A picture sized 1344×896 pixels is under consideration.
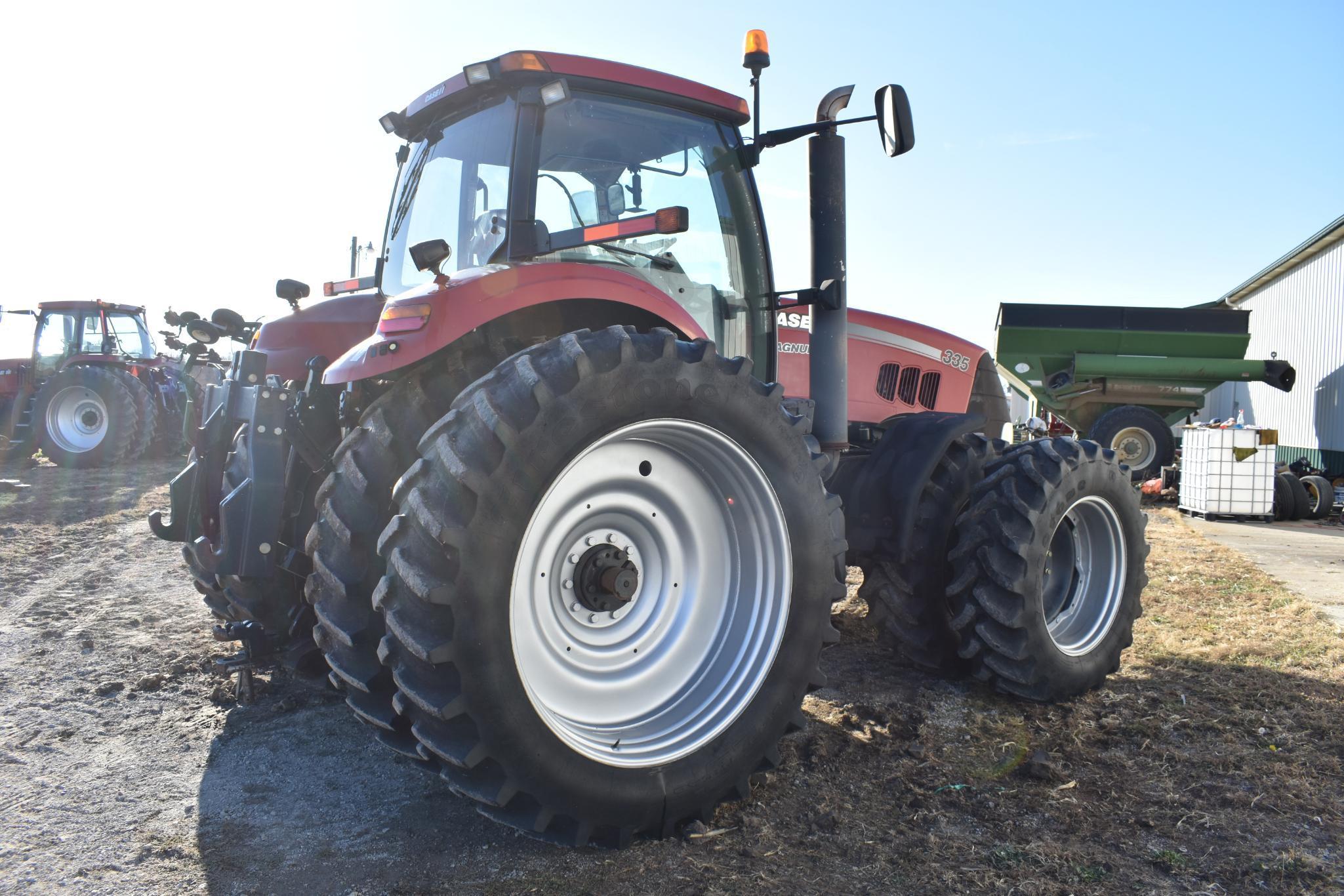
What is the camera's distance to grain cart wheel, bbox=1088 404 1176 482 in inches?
524

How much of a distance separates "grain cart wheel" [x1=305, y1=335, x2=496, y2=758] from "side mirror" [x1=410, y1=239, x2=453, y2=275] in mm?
322

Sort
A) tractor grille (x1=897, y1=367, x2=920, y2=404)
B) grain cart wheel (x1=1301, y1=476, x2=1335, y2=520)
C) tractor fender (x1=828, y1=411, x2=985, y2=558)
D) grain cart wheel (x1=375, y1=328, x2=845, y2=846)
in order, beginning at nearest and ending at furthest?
grain cart wheel (x1=375, y1=328, x2=845, y2=846) < tractor fender (x1=828, y1=411, x2=985, y2=558) < tractor grille (x1=897, y1=367, x2=920, y2=404) < grain cart wheel (x1=1301, y1=476, x2=1335, y2=520)

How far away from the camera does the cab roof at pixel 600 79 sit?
10.1 ft

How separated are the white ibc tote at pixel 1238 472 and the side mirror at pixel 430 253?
426 inches

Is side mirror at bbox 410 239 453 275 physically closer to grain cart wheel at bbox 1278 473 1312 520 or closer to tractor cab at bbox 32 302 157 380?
grain cart wheel at bbox 1278 473 1312 520

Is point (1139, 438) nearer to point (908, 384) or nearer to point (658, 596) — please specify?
point (908, 384)

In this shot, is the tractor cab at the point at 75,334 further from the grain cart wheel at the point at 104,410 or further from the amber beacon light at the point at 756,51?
the amber beacon light at the point at 756,51

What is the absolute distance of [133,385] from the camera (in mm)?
13289

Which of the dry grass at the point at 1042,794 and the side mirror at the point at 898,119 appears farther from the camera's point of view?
the side mirror at the point at 898,119

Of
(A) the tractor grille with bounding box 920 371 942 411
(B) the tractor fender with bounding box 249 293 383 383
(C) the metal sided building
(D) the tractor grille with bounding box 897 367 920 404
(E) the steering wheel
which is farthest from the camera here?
(C) the metal sided building

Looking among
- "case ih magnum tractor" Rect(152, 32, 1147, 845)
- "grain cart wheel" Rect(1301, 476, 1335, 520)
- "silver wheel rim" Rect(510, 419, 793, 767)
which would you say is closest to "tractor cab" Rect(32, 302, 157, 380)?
"case ih magnum tractor" Rect(152, 32, 1147, 845)

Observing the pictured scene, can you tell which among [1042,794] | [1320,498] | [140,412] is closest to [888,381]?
[1042,794]

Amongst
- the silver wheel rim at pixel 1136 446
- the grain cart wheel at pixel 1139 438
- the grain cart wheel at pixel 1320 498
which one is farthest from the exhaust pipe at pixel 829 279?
the silver wheel rim at pixel 1136 446

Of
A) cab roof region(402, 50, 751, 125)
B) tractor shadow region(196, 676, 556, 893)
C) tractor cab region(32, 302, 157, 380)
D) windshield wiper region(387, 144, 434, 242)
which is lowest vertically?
tractor shadow region(196, 676, 556, 893)
